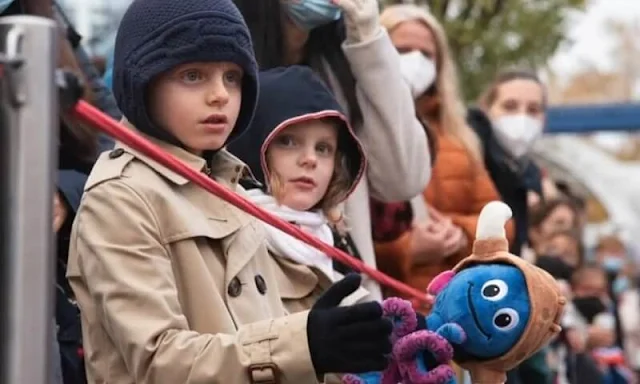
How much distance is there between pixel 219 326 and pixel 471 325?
0.52 meters

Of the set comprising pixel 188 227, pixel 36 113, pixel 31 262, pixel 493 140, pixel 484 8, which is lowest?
pixel 484 8

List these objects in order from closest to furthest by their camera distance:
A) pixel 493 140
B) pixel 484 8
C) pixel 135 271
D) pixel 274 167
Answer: pixel 135 271 → pixel 274 167 → pixel 493 140 → pixel 484 8

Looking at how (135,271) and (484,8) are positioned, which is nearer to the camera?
(135,271)

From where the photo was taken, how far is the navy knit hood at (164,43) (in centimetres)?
332

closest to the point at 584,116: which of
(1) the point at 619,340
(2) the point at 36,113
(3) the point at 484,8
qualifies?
(3) the point at 484,8

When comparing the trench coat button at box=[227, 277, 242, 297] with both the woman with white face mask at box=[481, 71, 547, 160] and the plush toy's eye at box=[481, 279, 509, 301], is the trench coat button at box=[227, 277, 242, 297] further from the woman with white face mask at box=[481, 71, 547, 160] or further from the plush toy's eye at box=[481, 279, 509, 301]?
the woman with white face mask at box=[481, 71, 547, 160]

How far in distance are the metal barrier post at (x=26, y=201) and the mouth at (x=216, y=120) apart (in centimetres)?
101

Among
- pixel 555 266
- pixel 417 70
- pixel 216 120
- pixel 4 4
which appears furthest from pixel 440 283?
pixel 555 266

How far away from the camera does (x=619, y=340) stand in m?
10.1

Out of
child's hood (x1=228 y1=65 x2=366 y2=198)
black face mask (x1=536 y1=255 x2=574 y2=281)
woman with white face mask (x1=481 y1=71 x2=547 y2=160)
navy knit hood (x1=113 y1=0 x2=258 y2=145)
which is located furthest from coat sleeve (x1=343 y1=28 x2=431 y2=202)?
black face mask (x1=536 y1=255 x2=574 y2=281)

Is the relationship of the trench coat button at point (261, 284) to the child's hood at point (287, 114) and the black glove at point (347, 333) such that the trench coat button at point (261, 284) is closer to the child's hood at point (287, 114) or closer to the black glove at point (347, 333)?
the black glove at point (347, 333)

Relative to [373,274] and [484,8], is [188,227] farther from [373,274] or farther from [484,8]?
[484,8]

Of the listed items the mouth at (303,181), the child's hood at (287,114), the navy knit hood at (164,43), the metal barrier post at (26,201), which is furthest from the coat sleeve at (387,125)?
the metal barrier post at (26,201)

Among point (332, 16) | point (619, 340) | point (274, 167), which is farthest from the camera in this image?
point (619, 340)
